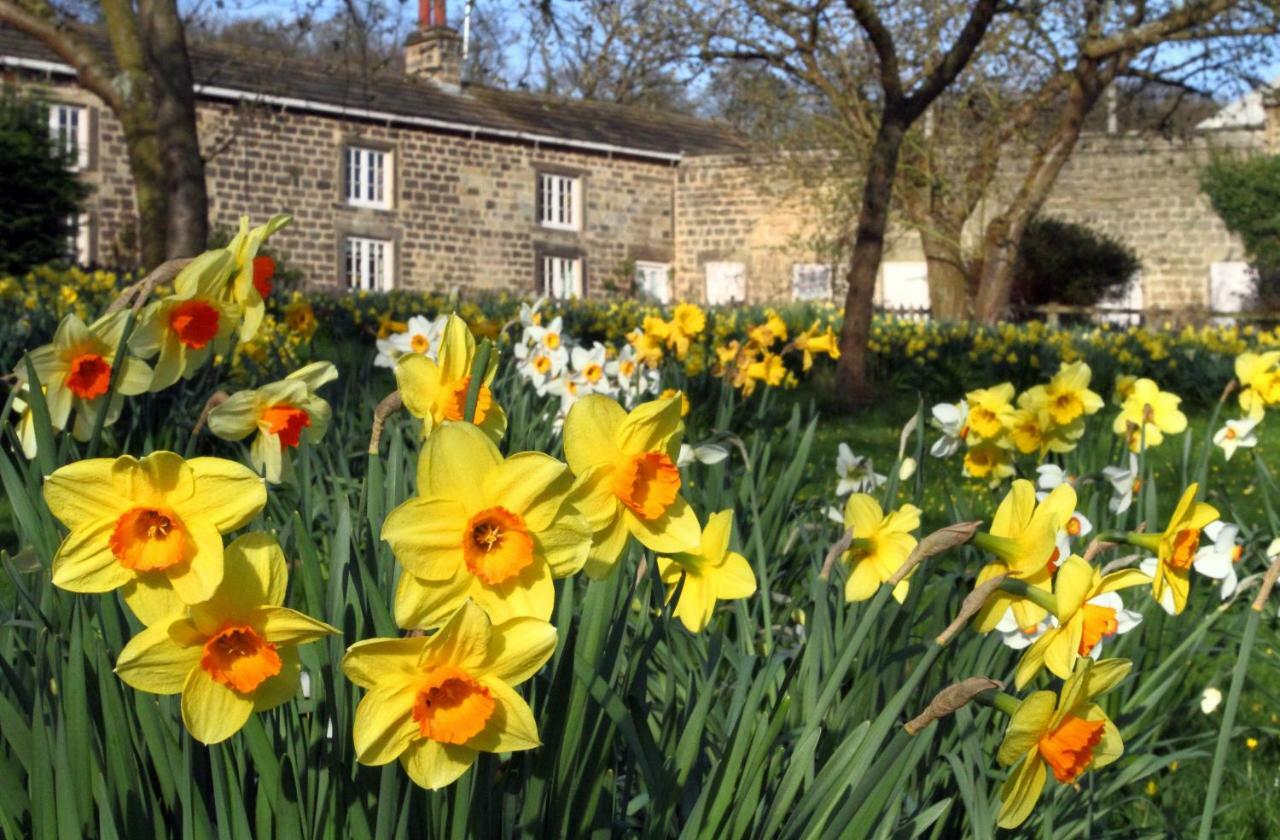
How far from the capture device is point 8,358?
5.00 m

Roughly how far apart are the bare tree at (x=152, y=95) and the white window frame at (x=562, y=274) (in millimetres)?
15996

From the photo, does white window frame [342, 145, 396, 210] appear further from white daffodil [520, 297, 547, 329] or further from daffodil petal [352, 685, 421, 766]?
daffodil petal [352, 685, 421, 766]

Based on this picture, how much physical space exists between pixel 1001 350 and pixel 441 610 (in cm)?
1038

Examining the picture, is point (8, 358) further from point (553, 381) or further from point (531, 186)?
point (531, 186)

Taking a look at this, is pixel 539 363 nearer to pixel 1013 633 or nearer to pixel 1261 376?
pixel 1261 376

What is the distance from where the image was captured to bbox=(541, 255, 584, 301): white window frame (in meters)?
25.3

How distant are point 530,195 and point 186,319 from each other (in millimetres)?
23591

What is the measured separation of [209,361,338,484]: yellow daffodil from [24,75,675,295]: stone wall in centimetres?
1957

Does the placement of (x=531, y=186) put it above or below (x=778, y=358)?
above

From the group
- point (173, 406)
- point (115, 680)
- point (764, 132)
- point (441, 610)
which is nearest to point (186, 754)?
point (115, 680)

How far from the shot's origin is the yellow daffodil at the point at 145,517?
109cm

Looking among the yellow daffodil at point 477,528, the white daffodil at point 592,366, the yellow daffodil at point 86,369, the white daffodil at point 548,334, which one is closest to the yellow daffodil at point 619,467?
the yellow daffodil at point 477,528

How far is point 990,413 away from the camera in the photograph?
281 cm

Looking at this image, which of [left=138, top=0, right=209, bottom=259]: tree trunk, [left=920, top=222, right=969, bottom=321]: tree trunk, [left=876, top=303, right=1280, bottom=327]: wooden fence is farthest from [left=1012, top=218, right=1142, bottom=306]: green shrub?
[left=138, top=0, right=209, bottom=259]: tree trunk
